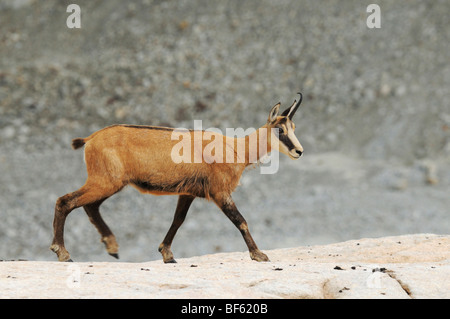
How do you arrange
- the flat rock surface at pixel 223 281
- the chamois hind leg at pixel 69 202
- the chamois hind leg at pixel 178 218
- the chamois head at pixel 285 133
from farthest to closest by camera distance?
the chamois hind leg at pixel 178 218 → the chamois head at pixel 285 133 → the chamois hind leg at pixel 69 202 → the flat rock surface at pixel 223 281

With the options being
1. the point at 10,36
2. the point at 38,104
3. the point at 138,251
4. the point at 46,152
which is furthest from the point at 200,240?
the point at 10,36

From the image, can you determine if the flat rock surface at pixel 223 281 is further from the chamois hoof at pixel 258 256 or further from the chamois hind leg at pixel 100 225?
the chamois hind leg at pixel 100 225

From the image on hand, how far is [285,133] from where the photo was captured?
37.9ft

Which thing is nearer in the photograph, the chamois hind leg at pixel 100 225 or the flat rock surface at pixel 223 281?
the flat rock surface at pixel 223 281

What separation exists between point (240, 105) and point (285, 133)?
20.3m

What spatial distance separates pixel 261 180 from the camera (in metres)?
28.4

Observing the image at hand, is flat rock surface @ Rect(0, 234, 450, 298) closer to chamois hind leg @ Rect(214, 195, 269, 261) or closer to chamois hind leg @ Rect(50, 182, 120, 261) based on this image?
chamois hind leg @ Rect(50, 182, 120, 261)

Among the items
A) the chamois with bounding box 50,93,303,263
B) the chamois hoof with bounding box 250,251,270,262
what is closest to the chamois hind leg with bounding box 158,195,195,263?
the chamois with bounding box 50,93,303,263

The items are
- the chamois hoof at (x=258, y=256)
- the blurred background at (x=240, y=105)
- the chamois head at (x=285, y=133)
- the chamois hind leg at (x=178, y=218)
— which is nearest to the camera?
the chamois hoof at (x=258, y=256)

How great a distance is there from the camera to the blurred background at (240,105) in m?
25.6

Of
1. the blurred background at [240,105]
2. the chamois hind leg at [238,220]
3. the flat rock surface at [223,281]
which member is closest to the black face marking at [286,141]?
the chamois hind leg at [238,220]

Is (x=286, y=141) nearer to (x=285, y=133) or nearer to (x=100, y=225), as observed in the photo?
(x=285, y=133)

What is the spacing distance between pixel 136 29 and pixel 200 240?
14.5 meters

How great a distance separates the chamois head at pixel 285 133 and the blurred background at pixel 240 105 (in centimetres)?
1264
